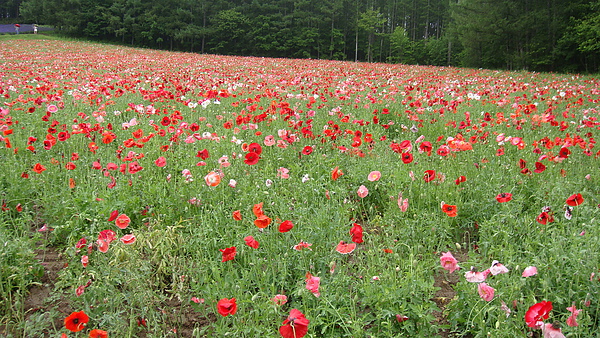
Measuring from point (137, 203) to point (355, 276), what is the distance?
5.39ft

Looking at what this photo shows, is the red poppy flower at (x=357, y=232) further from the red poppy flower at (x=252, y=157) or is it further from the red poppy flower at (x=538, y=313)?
the red poppy flower at (x=252, y=157)

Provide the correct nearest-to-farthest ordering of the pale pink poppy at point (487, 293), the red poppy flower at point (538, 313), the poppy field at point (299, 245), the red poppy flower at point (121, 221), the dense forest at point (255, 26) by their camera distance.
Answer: the red poppy flower at point (538, 313)
the pale pink poppy at point (487, 293)
the poppy field at point (299, 245)
the red poppy flower at point (121, 221)
the dense forest at point (255, 26)

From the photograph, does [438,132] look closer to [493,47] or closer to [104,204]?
[104,204]

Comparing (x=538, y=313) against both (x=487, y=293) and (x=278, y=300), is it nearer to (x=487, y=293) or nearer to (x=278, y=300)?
(x=487, y=293)

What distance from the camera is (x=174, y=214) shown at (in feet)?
9.27

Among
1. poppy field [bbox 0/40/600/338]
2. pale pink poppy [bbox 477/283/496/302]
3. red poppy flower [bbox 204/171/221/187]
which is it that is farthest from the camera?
red poppy flower [bbox 204/171/221/187]

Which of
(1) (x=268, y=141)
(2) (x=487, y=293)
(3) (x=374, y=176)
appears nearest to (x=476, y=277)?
(2) (x=487, y=293)

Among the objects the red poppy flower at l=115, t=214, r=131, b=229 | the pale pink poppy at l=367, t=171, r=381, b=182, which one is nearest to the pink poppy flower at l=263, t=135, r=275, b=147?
the pale pink poppy at l=367, t=171, r=381, b=182

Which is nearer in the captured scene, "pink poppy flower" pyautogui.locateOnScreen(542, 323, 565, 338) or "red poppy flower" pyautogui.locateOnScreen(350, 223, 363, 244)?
"pink poppy flower" pyautogui.locateOnScreen(542, 323, 565, 338)

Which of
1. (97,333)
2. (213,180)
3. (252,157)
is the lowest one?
(97,333)

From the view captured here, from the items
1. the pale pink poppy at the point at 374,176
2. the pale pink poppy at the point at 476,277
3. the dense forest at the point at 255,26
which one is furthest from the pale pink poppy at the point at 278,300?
the dense forest at the point at 255,26

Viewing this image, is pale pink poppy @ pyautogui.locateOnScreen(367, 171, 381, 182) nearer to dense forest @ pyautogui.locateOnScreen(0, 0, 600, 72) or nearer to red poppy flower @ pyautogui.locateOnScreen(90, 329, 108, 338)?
red poppy flower @ pyautogui.locateOnScreen(90, 329, 108, 338)

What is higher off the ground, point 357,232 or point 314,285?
point 357,232

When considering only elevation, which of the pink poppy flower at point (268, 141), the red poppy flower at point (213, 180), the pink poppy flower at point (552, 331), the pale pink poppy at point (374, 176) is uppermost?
Result: the pink poppy flower at point (268, 141)
